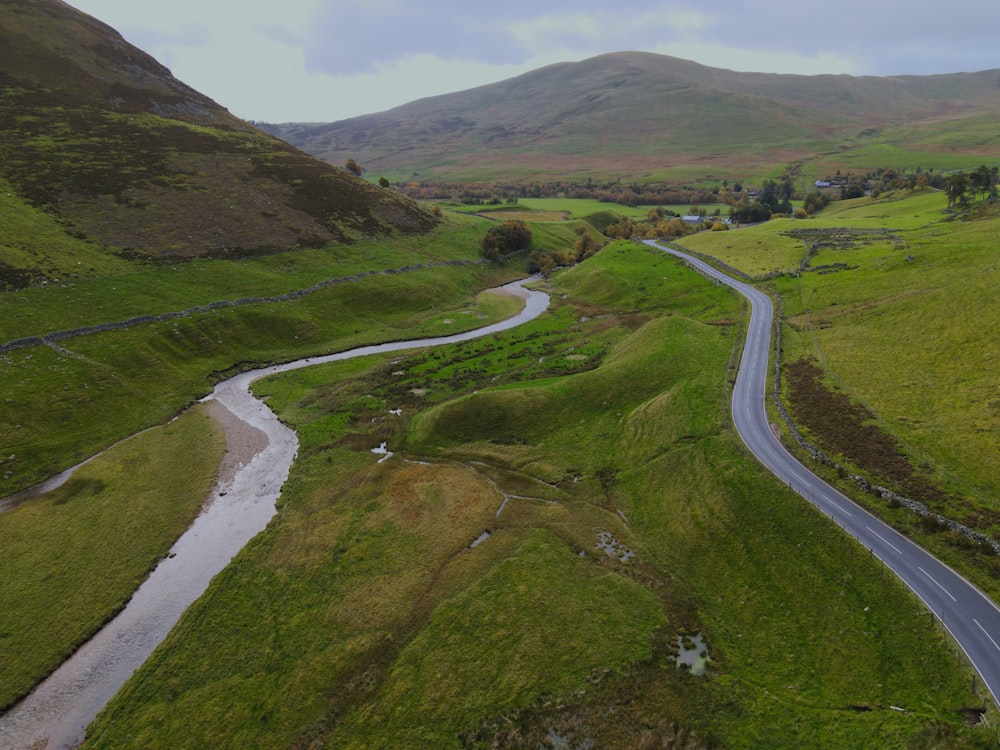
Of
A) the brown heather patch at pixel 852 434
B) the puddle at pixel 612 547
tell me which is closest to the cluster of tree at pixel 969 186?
the brown heather patch at pixel 852 434

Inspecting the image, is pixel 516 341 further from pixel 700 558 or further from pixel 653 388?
pixel 700 558

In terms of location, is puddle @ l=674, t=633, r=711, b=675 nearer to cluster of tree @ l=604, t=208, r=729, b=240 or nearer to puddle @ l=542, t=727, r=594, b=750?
puddle @ l=542, t=727, r=594, b=750

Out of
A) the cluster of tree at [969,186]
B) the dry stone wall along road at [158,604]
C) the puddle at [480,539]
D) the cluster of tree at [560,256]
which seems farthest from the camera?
the cluster of tree at [560,256]

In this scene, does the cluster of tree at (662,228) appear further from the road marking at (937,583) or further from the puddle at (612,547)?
the road marking at (937,583)

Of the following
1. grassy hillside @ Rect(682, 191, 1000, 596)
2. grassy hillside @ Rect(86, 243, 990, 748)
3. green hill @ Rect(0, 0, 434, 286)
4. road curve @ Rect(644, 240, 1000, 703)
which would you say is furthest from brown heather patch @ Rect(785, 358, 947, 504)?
green hill @ Rect(0, 0, 434, 286)

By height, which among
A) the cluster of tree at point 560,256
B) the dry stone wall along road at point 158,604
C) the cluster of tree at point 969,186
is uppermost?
the cluster of tree at point 969,186

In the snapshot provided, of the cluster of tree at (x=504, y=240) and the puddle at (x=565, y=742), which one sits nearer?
the puddle at (x=565, y=742)
